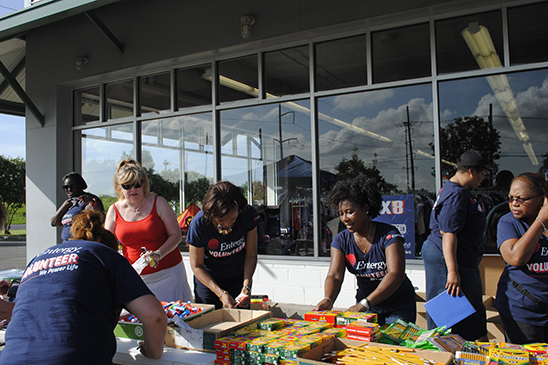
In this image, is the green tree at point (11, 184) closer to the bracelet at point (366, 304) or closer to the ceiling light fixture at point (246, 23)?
the ceiling light fixture at point (246, 23)

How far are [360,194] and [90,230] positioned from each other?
5.37ft

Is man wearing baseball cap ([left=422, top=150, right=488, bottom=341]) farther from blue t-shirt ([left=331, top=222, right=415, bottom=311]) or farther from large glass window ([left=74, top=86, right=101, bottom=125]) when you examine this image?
large glass window ([left=74, top=86, right=101, bottom=125])

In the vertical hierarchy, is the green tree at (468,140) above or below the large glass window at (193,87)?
below

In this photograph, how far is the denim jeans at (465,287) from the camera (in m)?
3.01

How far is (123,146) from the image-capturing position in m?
7.02

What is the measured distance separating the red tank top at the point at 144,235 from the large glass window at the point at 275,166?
2.48 metres

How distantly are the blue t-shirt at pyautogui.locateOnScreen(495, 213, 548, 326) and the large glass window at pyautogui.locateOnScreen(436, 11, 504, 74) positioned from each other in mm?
2524

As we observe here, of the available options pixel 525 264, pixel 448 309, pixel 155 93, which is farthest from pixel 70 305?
pixel 155 93

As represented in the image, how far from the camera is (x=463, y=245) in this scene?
3156 mm

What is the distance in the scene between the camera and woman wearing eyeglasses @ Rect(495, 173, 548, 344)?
101 inches

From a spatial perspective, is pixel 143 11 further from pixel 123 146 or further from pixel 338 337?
pixel 338 337

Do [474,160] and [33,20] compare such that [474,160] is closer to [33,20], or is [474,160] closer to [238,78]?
[238,78]

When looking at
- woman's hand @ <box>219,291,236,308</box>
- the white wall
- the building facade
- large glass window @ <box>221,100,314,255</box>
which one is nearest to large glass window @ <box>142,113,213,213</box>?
the building facade

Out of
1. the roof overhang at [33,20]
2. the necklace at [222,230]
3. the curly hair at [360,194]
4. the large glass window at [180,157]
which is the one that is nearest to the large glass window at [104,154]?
the large glass window at [180,157]
